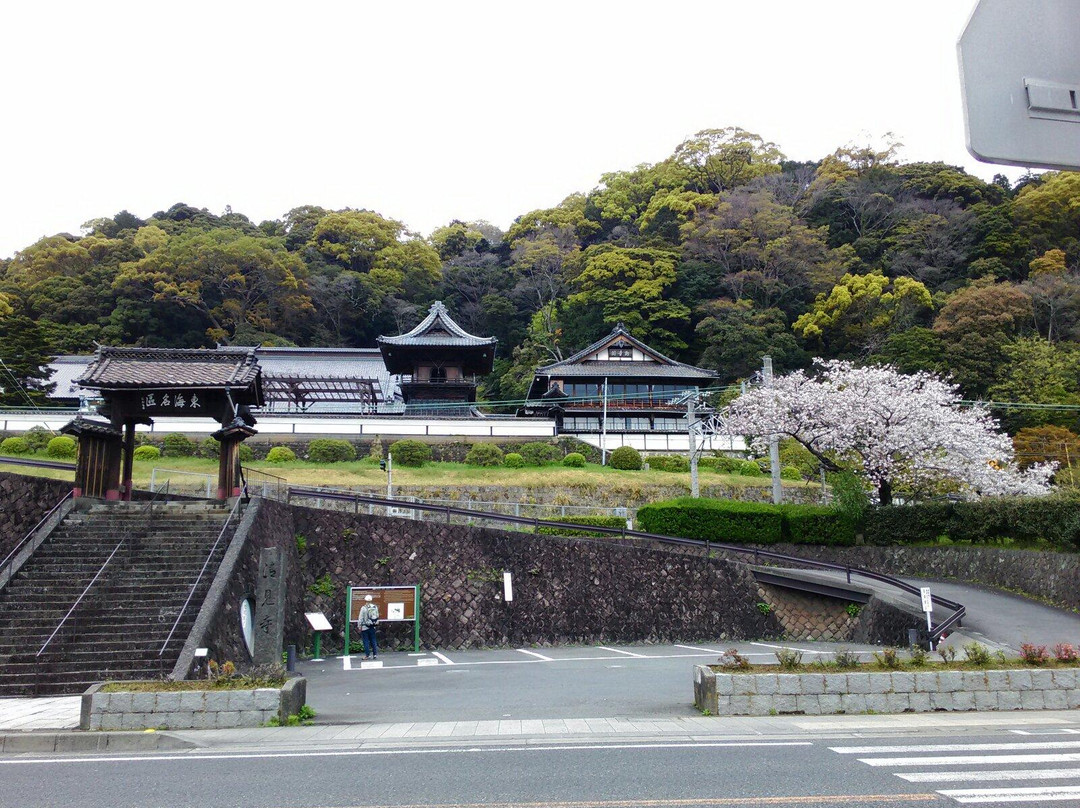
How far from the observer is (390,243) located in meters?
77.9

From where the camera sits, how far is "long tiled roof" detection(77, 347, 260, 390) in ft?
61.8

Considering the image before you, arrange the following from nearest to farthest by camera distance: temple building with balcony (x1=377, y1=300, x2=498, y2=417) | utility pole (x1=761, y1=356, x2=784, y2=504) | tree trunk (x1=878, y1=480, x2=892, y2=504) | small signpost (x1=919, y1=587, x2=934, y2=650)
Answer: small signpost (x1=919, y1=587, x2=934, y2=650) → utility pole (x1=761, y1=356, x2=784, y2=504) → tree trunk (x1=878, y1=480, x2=892, y2=504) → temple building with balcony (x1=377, y1=300, x2=498, y2=417)

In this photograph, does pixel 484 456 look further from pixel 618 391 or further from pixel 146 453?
pixel 146 453

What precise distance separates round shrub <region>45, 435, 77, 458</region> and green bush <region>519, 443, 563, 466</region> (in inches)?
820

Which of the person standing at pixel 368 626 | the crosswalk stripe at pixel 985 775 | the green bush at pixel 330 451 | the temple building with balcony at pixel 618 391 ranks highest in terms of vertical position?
the temple building with balcony at pixel 618 391

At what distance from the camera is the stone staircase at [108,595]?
42.9 feet

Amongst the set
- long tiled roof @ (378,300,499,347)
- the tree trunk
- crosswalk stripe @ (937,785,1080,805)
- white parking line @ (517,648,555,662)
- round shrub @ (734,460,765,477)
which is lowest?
white parking line @ (517,648,555,662)

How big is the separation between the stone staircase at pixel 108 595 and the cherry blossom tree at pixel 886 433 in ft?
72.1

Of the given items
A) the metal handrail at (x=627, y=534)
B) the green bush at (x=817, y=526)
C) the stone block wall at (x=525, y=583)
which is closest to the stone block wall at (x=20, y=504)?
the stone block wall at (x=525, y=583)

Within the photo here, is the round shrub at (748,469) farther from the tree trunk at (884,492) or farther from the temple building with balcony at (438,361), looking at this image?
the temple building with balcony at (438,361)

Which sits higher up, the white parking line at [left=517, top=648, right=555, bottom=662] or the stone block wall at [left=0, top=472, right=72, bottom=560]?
the stone block wall at [left=0, top=472, right=72, bottom=560]

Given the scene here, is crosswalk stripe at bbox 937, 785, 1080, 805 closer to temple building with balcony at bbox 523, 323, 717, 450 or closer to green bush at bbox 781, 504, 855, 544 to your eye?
green bush at bbox 781, 504, 855, 544

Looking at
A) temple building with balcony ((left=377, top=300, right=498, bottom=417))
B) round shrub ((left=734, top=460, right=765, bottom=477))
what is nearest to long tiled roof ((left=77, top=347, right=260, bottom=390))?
temple building with balcony ((left=377, top=300, right=498, bottom=417))

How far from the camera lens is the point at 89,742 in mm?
8719
